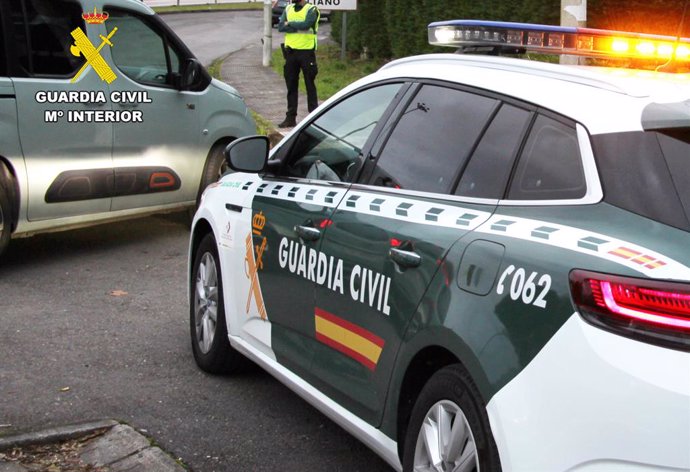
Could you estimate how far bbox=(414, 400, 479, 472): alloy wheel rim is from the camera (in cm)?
336

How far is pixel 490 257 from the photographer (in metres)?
3.30

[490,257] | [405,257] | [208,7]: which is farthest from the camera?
[208,7]

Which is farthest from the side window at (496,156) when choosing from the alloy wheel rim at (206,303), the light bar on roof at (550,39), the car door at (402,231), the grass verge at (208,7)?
the grass verge at (208,7)

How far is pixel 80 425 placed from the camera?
5012 mm

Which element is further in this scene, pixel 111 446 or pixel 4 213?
pixel 4 213

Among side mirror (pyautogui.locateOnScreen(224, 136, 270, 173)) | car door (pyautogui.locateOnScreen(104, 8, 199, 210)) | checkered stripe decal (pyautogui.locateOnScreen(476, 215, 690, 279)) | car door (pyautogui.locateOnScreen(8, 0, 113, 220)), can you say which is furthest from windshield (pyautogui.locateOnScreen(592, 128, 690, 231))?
car door (pyautogui.locateOnScreen(104, 8, 199, 210))

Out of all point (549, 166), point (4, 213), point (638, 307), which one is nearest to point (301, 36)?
point (4, 213)

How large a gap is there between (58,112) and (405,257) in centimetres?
532

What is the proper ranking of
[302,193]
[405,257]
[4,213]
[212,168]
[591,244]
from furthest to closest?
1. [212,168]
2. [4,213]
3. [302,193]
4. [405,257]
5. [591,244]

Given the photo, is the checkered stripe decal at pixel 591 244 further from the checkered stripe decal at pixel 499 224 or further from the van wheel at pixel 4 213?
the van wheel at pixel 4 213

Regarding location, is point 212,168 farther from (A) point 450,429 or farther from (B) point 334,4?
(B) point 334,4

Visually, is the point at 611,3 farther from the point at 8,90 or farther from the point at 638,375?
the point at 638,375

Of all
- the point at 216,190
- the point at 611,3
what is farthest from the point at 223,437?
the point at 611,3

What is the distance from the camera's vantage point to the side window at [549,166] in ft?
10.7
